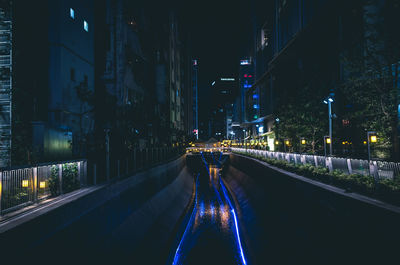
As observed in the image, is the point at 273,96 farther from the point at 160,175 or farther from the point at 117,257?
the point at 117,257

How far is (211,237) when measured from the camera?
17.6m

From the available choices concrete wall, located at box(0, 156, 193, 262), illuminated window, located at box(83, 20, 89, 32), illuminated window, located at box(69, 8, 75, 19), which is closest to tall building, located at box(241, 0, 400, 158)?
concrete wall, located at box(0, 156, 193, 262)

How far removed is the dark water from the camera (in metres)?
13.9

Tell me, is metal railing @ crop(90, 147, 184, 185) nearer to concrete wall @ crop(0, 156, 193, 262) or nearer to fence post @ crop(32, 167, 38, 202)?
concrete wall @ crop(0, 156, 193, 262)

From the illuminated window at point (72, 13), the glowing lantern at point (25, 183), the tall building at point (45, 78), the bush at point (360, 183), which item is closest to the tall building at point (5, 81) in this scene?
the tall building at point (45, 78)

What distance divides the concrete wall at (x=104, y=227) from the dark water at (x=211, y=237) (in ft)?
4.82

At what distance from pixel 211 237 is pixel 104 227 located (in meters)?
9.36

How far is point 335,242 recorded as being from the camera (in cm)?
907

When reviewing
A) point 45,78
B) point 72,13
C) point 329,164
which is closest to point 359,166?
point 329,164

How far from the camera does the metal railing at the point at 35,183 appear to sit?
727 cm

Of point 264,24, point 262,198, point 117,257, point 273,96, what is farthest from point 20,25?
point 264,24

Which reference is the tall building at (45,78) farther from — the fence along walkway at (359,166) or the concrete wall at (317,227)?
the fence along walkway at (359,166)

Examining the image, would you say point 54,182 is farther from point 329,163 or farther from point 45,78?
point 45,78

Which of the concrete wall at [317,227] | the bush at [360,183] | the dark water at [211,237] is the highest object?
the bush at [360,183]
